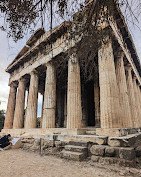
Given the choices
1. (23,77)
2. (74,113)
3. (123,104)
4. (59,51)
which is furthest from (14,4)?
(23,77)

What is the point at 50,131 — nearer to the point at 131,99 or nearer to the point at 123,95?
the point at 123,95

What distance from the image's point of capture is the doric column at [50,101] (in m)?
9.62

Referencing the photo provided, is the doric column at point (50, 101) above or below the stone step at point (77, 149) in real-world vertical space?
above

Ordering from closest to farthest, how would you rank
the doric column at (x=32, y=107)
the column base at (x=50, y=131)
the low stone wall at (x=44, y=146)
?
1. the low stone wall at (x=44, y=146)
2. the column base at (x=50, y=131)
3. the doric column at (x=32, y=107)

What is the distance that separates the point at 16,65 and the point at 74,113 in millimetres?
11834

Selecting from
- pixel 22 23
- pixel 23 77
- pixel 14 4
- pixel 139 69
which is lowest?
pixel 22 23

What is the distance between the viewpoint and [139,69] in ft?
59.3

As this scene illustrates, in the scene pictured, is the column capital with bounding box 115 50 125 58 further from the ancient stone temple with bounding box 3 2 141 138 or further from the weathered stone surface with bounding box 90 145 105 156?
the weathered stone surface with bounding box 90 145 105 156

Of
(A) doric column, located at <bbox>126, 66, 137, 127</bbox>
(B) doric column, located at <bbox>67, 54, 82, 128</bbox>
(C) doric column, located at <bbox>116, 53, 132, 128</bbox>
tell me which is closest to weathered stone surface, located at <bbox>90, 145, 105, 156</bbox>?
(B) doric column, located at <bbox>67, 54, 82, 128</bbox>

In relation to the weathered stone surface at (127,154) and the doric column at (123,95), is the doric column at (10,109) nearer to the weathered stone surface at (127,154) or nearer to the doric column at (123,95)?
the doric column at (123,95)

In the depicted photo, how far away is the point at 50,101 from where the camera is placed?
10.1 m

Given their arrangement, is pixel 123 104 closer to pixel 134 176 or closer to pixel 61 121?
pixel 134 176

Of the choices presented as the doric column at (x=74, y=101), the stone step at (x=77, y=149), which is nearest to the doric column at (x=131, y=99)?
the doric column at (x=74, y=101)

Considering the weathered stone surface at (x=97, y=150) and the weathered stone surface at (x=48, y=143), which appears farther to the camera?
the weathered stone surface at (x=48, y=143)
